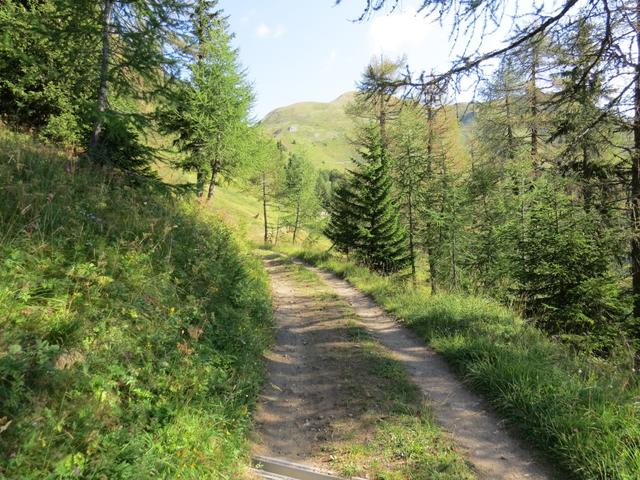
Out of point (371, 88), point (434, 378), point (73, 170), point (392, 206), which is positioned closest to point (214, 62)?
point (392, 206)

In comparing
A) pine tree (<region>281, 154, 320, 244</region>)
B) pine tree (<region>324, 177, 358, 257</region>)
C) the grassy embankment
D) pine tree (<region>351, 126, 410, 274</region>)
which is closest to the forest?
the grassy embankment

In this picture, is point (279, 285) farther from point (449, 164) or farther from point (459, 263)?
point (449, 164)

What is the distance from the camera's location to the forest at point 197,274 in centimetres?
332

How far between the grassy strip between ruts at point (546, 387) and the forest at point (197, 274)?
35 millimetres

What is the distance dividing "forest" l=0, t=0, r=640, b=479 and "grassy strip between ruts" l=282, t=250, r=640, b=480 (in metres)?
0.04

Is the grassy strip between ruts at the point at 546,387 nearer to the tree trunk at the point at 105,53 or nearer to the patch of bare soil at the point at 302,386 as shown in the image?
the patch of bare soil at the point at 302,386

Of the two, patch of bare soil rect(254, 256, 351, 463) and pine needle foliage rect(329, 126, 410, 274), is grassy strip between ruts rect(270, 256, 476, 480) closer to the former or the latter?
patch of bare soil rect(254, 256, 351, 463)

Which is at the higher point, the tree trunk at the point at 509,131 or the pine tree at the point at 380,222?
the tree trunk at the point at 509,131

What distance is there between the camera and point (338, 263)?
20.8 metres

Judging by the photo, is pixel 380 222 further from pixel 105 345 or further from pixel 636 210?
pixel 105 345

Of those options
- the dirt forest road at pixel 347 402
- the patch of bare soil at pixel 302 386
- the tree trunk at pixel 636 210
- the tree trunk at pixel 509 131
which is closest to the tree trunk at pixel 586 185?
the tree trunk at pixel 636 210

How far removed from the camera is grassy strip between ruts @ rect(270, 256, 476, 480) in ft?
13.6

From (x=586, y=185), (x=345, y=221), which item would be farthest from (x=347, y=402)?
(x=345, y=221)

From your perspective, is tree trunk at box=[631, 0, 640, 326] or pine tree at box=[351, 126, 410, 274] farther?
pine tree at box=[351, 126, 410, 274]
